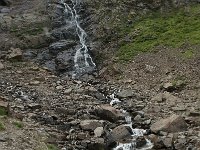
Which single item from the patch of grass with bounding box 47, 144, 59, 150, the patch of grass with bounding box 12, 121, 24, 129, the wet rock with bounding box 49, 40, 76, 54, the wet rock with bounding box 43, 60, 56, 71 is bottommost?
the wet rock with bounding box 43, 60, 56, 71

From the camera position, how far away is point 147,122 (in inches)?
1170

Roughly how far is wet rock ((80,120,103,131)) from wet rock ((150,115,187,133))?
3.62m

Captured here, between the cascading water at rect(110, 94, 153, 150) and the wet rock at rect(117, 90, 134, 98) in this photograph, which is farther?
the wet rock at rect(117, 90, 134, 98)

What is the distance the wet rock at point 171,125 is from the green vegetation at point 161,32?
13.7m

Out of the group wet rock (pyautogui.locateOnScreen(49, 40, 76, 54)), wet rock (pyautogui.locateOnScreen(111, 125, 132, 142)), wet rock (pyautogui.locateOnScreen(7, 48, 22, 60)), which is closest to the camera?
wet rock (pyautogui.locateOnScreen(111, 125, 132, 142))

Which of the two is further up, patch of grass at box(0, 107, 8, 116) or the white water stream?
patch of grass at box(0, 107, 8, 116)

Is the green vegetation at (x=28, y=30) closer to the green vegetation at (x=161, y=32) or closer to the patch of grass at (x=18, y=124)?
the green vegetation at (x=161, y=32)

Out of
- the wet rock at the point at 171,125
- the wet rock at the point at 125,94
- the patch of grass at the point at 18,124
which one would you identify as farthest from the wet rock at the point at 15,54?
the wet rock at the point at 171,125

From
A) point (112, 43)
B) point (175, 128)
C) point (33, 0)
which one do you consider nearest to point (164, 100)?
point (175, 128)

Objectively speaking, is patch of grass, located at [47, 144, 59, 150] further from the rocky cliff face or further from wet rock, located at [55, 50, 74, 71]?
wet rock, located at [55, 50, 74, 71]

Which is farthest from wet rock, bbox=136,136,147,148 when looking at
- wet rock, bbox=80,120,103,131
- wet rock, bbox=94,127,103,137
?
wet rock, bbox=80,120,103,131

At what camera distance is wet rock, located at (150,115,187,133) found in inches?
1101

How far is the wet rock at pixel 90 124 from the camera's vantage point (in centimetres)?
2820

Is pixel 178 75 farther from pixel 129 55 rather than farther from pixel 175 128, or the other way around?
pixel 175 128
